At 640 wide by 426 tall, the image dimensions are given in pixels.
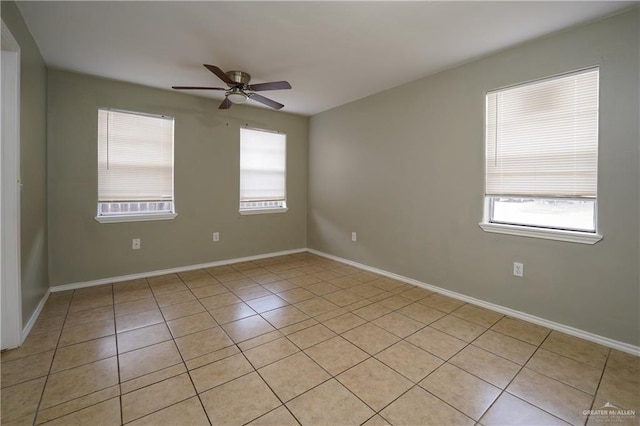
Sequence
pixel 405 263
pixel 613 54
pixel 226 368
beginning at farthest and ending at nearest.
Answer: pixel 405 263 < pixel 613 54 < pixel 226 368

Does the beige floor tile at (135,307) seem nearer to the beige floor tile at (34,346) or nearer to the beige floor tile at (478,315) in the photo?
the beige floor tile at (34,346)

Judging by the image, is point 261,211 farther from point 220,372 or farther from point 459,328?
point 459,328

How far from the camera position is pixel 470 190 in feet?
9.88

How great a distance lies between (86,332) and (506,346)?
3.35 metres

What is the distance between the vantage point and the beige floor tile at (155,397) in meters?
1.56

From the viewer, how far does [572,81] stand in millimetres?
2365

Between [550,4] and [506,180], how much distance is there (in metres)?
1.37

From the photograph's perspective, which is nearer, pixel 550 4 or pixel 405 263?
pixel 550 4

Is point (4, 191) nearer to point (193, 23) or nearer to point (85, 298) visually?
point (85, 298)

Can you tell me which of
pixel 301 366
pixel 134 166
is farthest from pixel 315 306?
pixel 134 166

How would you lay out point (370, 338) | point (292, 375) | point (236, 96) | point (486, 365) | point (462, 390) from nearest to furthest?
point (462, 390) < point (292, 375) < point (486, 365) < point (370, 338) < point (236, 96)

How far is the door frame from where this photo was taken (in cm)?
203

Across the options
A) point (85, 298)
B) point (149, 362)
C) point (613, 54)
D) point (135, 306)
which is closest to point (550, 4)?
point (613, 54)

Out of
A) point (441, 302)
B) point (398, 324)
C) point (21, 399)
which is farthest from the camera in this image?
point (441, 302)
